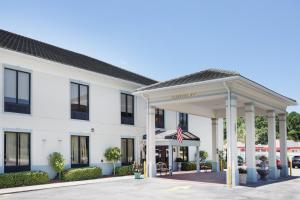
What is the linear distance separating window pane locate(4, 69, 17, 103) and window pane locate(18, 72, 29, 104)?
33 cm

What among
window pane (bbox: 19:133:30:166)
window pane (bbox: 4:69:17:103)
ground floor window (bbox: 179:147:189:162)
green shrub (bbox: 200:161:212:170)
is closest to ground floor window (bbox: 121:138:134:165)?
green shrub (bbox: 200:161:212:170)

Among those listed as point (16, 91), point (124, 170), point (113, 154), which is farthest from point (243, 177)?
point (16, 91)

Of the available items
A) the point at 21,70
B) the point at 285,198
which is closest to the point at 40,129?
the point at 21,70

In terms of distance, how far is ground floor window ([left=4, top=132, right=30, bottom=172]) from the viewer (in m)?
21.5

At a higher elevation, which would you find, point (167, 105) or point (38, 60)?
point (38, 60)

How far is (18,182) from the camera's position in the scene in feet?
67.9

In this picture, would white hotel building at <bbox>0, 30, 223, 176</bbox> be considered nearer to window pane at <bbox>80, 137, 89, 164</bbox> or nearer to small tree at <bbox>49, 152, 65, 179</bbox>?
window pane at <bbox>80, 137, 89, 164</bbox>

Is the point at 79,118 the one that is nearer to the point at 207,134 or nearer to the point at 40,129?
the point at 40,129

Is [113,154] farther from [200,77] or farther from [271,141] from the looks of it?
[271,141]

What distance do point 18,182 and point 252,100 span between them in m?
14.4

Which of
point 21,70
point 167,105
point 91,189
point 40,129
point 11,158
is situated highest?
point 21,70

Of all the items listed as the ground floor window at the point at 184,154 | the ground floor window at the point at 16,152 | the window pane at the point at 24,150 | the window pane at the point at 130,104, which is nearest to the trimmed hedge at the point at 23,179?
the ground floor window at the point at 16,152

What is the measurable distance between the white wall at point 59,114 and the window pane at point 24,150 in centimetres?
31

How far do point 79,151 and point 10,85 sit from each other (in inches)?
274
